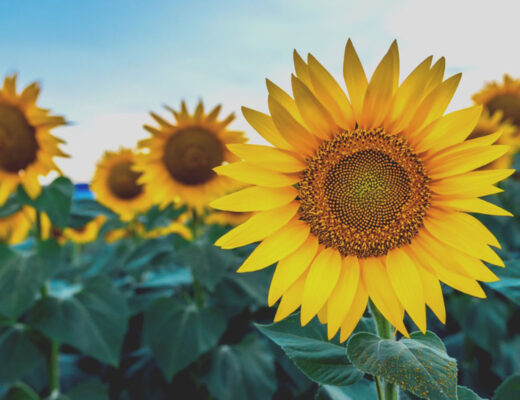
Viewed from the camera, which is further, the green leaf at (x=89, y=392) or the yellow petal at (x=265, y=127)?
the green leaf at (x=89, y=392)

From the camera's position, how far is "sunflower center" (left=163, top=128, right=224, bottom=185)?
299cm

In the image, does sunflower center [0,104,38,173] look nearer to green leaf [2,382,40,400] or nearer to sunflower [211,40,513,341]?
green leaf [2,382,40,400]

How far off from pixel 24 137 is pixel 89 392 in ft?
4.30

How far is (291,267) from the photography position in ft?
3.59

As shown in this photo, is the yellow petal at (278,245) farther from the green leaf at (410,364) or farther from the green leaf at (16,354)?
the green leaf at (16,354)

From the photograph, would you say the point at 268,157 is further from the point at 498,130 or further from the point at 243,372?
the point at 498,130

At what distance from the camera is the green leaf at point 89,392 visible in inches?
99.3

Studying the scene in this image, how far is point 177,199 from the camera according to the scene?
2957 mm

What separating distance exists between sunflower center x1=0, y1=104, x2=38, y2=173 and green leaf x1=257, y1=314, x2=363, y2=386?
183cm

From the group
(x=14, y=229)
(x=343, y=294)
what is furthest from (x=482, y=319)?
(x=14, y=229)

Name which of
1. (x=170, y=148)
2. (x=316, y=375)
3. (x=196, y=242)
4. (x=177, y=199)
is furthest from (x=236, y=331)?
(x=316, y=375)

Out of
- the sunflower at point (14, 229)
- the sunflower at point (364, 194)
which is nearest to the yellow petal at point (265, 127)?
the sunflower at point (364, 194)

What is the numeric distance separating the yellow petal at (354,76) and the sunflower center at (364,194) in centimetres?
10

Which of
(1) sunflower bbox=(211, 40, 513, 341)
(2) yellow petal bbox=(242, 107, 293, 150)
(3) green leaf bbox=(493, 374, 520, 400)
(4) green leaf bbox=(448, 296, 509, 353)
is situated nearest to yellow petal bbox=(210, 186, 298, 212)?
(1) sunflower bbox=(211, 40, 513, 341)
